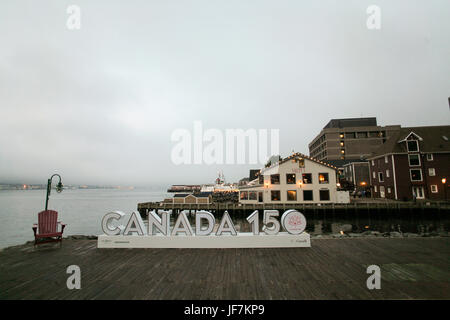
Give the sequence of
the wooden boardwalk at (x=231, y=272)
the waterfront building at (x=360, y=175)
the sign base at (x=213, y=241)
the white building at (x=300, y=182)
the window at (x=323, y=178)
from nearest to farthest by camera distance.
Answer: the wooden boardwalk at (x=231, y=272)
the sign base at (x=213, y=241)
the white building at (x=300, y=182)
the window at (x=323, y=178)
the waterfront building at (x=360, y=175)

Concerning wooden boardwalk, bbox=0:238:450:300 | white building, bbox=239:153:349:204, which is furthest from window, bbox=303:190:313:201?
wooden boardwalk, bbox=0:238:450:300

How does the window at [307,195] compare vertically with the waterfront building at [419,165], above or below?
below

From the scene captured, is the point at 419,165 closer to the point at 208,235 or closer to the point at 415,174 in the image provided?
the point at 415,174

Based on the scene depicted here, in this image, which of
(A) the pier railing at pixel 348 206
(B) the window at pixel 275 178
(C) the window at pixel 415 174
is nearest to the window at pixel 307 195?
(A) the pier railing at pixel 348 206

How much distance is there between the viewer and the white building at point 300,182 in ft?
109

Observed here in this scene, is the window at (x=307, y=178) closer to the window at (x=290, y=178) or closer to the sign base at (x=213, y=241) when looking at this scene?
the window at (x=290, y=178)

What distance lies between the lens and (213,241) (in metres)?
9.73

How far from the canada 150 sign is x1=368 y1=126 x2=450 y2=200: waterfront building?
35.6 metres

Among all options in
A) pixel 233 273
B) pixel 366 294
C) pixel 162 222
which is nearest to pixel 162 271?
pixel 233 273

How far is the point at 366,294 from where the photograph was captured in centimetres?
538

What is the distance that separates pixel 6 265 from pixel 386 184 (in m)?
48.9

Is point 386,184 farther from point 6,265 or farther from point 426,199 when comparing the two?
point 6,265

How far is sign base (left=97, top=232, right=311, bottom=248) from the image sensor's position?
31.6ft

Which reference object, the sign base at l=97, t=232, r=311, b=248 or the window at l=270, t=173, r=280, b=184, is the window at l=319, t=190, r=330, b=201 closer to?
the window at l=270, t=173, r=280, b=184
